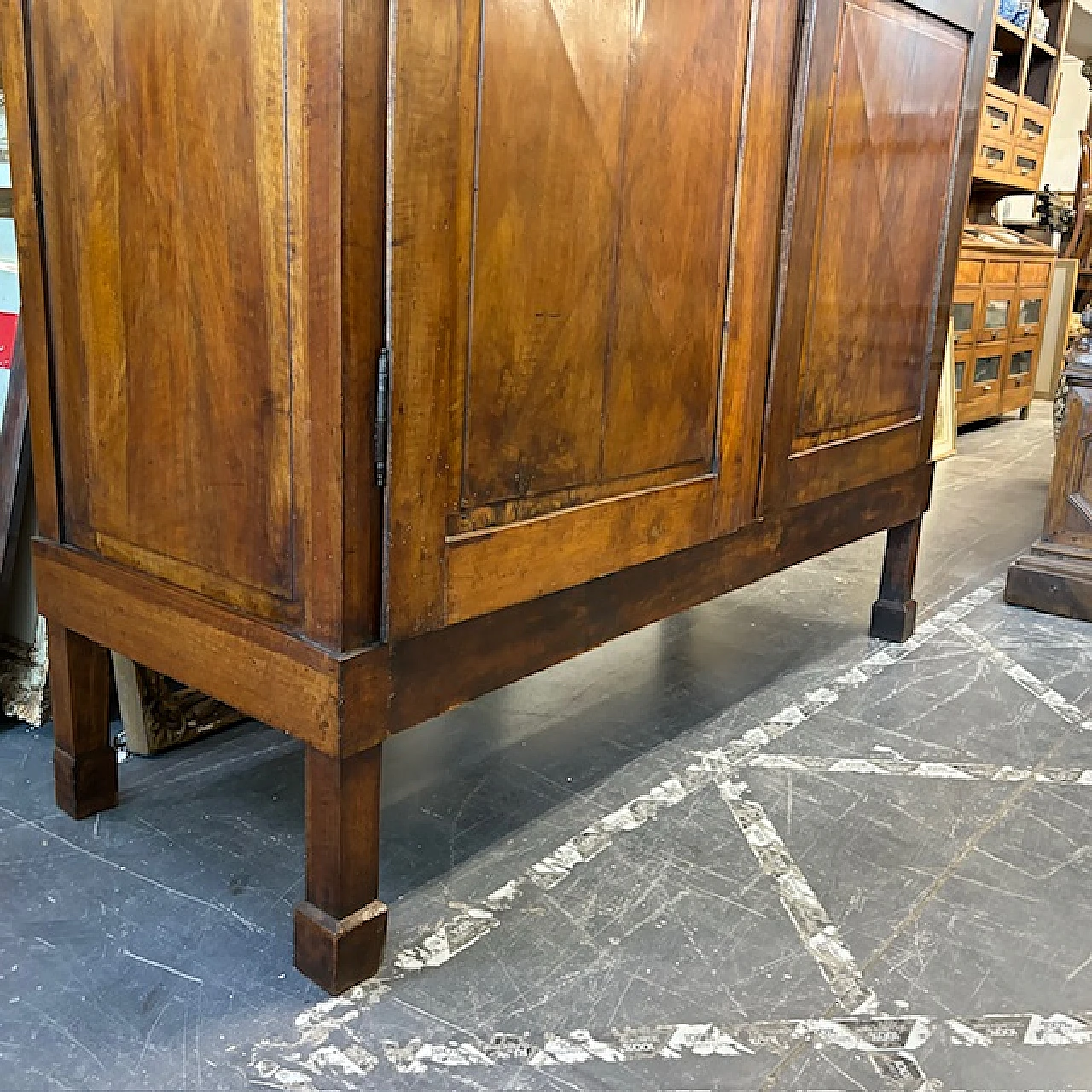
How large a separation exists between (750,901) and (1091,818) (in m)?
0.70

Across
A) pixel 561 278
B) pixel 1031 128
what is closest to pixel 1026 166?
pixel 1031 128

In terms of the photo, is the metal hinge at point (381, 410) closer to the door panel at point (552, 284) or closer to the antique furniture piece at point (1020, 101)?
the door panel at point (552, 284)

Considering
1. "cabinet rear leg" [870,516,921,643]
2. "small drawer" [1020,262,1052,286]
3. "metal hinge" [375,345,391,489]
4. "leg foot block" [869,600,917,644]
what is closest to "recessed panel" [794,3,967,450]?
"cabinet rear leg" [870,516,921,643]

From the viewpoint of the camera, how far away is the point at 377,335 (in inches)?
46.2

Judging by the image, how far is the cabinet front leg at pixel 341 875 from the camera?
1310 millimetres

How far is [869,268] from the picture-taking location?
2.14m

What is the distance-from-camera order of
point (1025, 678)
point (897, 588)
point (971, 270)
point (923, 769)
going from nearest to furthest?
point (923, 769) → point (1025, 678) → point (897, 588) → point (971, 270)

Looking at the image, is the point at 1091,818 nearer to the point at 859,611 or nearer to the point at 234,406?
the point at 859,611

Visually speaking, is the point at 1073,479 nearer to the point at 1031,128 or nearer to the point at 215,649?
the point at 215,649

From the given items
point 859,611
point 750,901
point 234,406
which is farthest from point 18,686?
point 859,611

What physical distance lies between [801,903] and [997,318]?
5329 millimetres

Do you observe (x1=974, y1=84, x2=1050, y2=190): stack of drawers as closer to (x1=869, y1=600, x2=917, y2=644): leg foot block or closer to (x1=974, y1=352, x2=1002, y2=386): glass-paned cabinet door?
(x1=974, y1=352, x2=1002, y2=386): glass-paned cabinet door

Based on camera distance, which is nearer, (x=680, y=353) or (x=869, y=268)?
(x=680, y=353)

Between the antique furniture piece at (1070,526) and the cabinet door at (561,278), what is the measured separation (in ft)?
5.35
